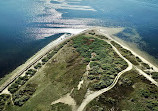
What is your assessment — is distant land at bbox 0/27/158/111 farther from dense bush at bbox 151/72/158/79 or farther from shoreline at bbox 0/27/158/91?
shoreline at bbox 0/27/158/91

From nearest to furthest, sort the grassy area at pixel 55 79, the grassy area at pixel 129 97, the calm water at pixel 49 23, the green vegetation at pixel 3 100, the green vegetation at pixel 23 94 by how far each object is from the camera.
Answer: the grassy area at pixel 129 97 → the green vegetation at pixel 3 100 → the grassy area at pixel 55 79 → the green vegetation at pixel 23 94 → the calm water at pixel 49 23

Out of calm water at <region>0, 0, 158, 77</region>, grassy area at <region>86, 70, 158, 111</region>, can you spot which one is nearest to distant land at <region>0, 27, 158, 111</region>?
grassy area at <region>86, 70, 158, 111</region>

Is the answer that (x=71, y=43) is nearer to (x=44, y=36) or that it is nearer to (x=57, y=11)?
(x=44, y=36)

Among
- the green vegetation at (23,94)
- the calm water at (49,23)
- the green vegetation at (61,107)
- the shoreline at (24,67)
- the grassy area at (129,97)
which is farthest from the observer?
the calm water at (49,23)

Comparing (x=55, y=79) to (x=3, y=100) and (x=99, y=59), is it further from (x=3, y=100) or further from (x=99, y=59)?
(x=99, y=59)

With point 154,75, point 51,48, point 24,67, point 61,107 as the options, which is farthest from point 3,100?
point 154,75

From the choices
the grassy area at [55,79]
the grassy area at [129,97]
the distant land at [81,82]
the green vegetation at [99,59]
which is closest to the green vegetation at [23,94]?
the distant land at [81,82]

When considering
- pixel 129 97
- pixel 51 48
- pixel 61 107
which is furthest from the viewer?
pixel 51 48

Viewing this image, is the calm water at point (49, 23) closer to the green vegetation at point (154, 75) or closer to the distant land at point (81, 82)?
the distant land at point (81, 82)
